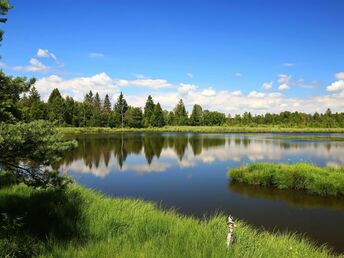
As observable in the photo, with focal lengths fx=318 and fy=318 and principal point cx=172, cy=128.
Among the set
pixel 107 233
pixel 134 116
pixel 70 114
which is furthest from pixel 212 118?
pixel 107 233

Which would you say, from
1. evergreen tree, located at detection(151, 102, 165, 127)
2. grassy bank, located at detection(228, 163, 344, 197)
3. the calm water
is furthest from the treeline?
grassy bank, located at detection(228, 163, 344, 197)

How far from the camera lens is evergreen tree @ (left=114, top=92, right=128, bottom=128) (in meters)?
101

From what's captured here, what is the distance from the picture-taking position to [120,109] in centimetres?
10469

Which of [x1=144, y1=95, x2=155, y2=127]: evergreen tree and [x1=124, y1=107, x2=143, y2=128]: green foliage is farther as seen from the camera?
[x1=144, y1=95, x2=155, y2=127]: evergreen tree

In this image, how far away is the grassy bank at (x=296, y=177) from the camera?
17.6 m

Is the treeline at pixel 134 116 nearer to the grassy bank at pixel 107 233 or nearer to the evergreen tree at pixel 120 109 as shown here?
the evergreen tree at pixel 120 109

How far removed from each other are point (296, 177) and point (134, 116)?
273 ft

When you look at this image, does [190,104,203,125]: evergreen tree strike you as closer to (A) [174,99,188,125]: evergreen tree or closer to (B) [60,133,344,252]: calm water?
(A) [174,99,188,125]: evergreen tree

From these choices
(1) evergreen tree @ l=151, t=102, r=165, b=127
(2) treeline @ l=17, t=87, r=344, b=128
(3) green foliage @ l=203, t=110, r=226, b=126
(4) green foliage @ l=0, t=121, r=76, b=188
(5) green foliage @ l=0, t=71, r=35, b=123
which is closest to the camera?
(4) green foliage @ l=0, t=121, r=76, b=188

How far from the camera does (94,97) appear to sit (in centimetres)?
12725

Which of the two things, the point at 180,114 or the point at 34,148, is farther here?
the point at 180,114

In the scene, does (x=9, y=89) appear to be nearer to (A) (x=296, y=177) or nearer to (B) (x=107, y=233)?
(B) (x=107, y=233)

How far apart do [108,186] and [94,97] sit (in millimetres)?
112094

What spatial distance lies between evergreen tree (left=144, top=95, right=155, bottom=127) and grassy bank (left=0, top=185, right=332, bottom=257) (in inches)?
3732
